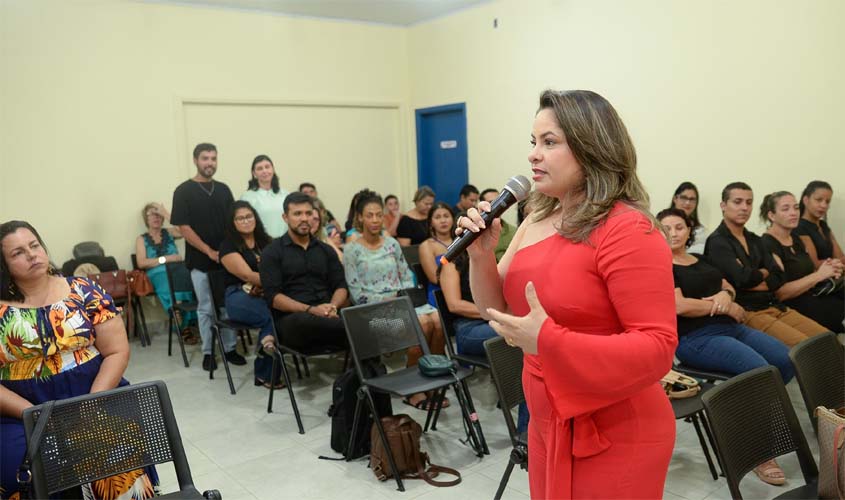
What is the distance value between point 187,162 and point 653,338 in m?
5.97

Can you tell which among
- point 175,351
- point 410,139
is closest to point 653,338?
point 175,351

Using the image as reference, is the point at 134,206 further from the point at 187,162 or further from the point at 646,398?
the point at 646,398

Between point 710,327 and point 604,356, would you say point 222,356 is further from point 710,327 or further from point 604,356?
point 604,356

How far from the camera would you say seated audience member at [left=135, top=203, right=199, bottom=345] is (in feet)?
19.0

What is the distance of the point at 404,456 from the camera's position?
3.03 meters

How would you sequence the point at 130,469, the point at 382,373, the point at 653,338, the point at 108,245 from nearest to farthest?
1. the point at 653,338
2. the point at 130,469
3. the point at 382,373
4. the point at 108,245

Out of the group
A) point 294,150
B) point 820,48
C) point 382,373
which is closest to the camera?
point 382,373

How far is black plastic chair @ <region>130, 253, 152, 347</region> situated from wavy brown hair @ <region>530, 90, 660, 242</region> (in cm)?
526

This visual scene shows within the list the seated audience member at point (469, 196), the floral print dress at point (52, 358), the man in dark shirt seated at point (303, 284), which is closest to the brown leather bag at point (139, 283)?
the man in dark shirt seated at point (303, 284)

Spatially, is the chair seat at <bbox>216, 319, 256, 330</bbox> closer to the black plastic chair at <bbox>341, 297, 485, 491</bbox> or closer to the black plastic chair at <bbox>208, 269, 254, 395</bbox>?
the black plastic chair at <bbox>208, 269, 254, 395</bbox>

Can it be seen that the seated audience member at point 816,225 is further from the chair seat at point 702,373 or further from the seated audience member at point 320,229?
the seated audience member at point 320,229

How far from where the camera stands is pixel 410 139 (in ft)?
26.0

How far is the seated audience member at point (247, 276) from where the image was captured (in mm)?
4383

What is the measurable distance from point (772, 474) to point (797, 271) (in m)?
1.65
